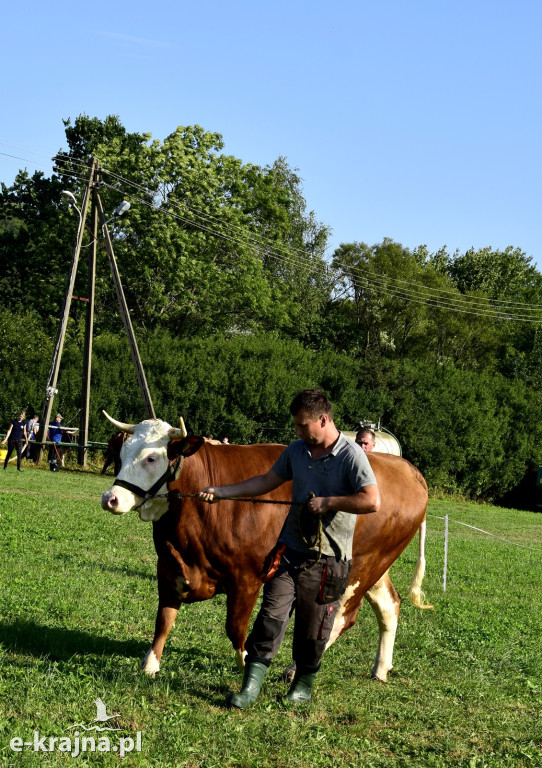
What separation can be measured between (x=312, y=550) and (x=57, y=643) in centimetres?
233

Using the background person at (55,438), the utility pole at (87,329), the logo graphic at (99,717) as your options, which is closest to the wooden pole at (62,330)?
the utility pole at (87,329)

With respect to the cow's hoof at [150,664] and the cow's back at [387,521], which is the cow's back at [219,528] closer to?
the cow's hoof at [150,664]

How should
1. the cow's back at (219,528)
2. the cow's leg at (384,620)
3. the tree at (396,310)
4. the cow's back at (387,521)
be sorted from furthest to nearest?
the tree at (396,310)
the cow's leg at (384,620)
the cow's back at (387,521)
the cow's back at (219,528)

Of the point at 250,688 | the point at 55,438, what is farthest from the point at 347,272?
the point at 250,688

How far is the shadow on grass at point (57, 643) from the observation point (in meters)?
5.99

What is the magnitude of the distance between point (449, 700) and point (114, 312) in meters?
35.8

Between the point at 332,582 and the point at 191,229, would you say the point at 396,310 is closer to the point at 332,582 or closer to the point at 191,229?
the point at 191,229

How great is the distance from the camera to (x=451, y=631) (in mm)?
8477

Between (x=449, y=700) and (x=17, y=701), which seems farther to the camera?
(x=449, y=700)

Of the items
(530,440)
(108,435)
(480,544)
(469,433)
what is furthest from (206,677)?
(530,440)

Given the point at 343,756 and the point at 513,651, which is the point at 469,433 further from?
the point at 343,756

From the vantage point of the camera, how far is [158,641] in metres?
5.82

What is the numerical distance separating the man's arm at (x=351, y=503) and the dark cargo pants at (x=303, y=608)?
16.6 inches

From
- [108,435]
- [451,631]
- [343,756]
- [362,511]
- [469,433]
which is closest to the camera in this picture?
[343,756]
